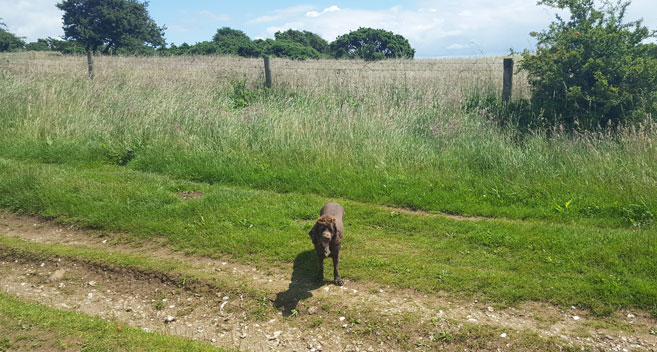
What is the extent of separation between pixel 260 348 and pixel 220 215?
2950 mm

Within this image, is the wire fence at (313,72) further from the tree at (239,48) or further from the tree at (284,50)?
the tree at (284,50)

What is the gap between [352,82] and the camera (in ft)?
43.2

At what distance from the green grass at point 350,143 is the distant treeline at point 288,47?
17.5m

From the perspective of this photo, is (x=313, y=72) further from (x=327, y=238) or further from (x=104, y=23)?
(x=104, y=23)

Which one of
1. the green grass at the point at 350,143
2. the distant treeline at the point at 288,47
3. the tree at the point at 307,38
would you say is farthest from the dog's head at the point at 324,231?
the tree at the point at 307,38

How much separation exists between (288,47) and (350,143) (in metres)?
25.9

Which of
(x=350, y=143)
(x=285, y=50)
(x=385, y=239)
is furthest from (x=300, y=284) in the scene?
(x=285, y=50)

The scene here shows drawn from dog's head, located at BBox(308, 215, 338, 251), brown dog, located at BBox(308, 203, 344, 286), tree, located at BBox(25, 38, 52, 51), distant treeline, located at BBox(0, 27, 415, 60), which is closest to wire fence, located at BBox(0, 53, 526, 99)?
brown dog, located at BBox(308, 203, 344, 286)

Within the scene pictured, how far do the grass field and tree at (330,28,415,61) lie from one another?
21.3 metres

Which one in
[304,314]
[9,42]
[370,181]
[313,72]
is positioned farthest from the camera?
[9,42]

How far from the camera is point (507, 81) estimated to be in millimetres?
10484

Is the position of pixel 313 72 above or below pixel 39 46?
below

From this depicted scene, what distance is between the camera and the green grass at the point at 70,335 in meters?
4.02

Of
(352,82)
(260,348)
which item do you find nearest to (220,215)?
(260,348)
